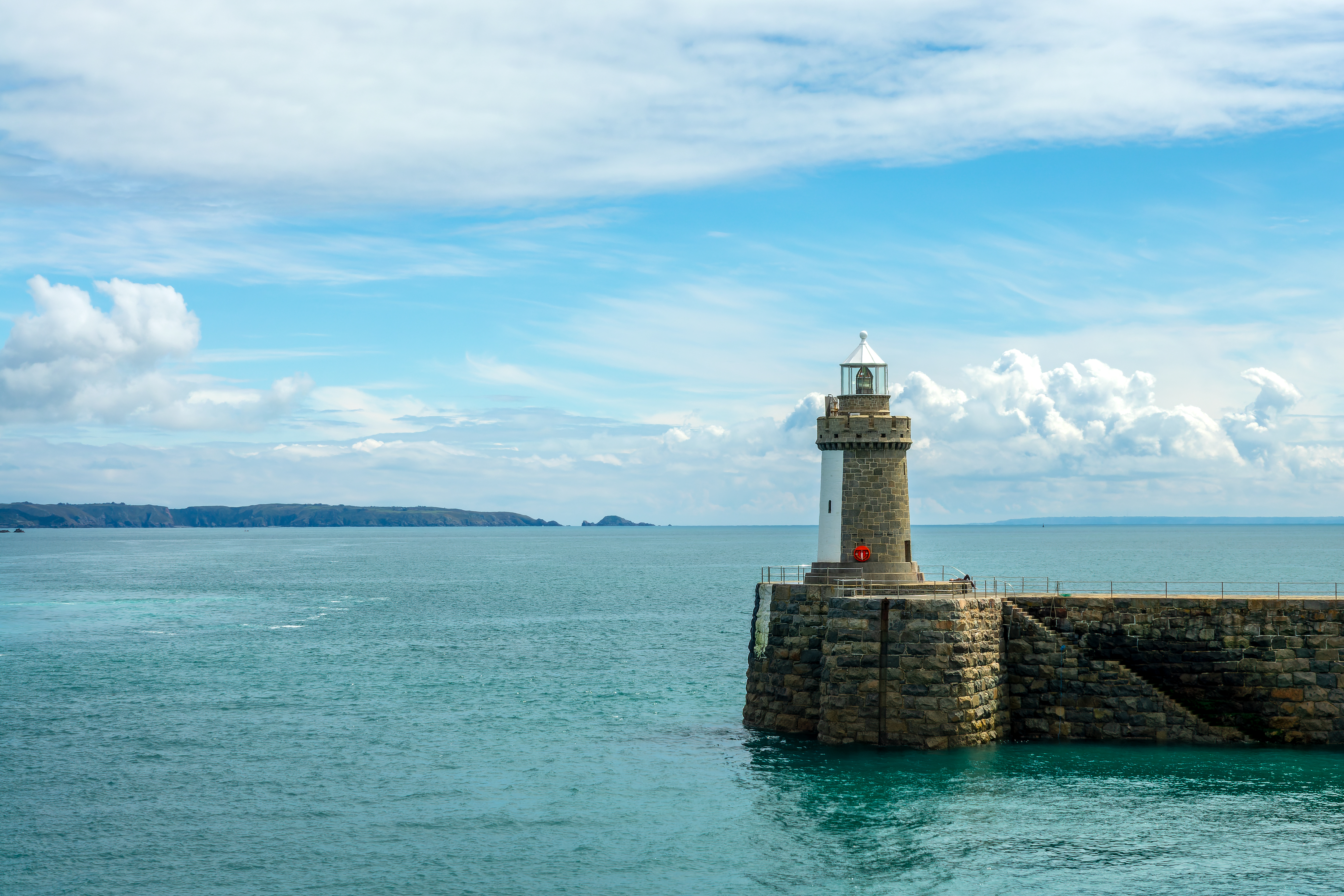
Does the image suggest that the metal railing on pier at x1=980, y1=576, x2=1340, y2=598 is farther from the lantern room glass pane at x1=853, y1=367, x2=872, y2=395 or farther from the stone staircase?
the stone staircase

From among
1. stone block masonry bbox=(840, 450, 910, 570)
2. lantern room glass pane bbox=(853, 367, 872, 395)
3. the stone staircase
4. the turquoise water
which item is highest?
lantern room glass pane bbox=(853, 367, 872, 395)

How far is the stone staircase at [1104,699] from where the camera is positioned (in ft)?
108

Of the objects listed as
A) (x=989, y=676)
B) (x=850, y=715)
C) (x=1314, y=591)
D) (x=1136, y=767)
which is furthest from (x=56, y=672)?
(x=1314, y=591)

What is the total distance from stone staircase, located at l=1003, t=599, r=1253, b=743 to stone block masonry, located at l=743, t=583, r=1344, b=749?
0.04 m

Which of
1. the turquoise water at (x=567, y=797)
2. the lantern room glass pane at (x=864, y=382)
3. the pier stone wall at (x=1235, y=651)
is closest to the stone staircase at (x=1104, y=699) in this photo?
the pier stone wall at (x=1235, y=651)

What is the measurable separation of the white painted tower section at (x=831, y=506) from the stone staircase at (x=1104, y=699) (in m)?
5.87

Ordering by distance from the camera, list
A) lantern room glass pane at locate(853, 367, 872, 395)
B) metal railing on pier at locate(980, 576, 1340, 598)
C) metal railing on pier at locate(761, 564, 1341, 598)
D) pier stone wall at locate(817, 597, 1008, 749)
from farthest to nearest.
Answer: metal railing on pier at locate(980, 576, 1340, 598) < lantern room glass pane at locate(853, 367, 872, 395) < metal railing on pier at locate(761, 564, 1341, 598) < pier stone wall at locate(817, 597, 1008, 749)

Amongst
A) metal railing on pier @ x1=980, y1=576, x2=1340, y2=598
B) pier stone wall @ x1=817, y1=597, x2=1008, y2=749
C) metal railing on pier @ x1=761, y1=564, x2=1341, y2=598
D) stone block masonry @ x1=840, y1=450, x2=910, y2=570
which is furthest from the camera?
metal railing on pier @ x1=980, y1=576, x2=1340, y2=598

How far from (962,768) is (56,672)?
44.9 metres

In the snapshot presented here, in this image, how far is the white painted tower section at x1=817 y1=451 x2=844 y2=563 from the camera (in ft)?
122

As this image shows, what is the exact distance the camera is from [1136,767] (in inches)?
1235

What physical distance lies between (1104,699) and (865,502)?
9.48 metres

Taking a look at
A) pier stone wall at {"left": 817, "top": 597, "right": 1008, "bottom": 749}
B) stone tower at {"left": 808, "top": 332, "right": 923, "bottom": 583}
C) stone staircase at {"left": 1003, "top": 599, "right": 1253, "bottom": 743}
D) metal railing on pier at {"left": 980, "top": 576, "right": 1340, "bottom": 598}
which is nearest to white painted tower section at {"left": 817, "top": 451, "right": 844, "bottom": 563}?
stone tower at {"left": 808, "top": 332, "right": 923, "bottom": 583}

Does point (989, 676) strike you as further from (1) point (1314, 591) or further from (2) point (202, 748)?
(1) point (1314, 591)
